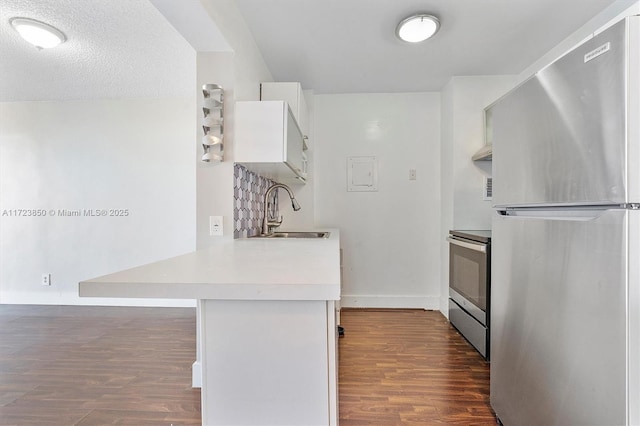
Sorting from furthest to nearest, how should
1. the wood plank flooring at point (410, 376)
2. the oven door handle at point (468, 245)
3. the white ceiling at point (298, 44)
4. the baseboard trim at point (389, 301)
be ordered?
1. the baseboard trim at point (389, 301)
2. the oven door handle at point (468, 245)
3. the white ceiling at point (298, 44)
4. the wood plank flooring at point (410, 376)

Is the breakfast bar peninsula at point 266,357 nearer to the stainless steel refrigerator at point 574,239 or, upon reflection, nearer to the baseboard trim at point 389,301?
the stainless steel refrigerator at point 574,239

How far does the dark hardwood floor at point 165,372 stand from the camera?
153cm

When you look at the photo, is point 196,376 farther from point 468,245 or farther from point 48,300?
point 48,300

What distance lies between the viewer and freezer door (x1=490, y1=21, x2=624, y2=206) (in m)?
0.83

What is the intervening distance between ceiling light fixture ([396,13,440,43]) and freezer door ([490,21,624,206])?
0.89 meters

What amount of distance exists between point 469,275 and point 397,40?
1840mm

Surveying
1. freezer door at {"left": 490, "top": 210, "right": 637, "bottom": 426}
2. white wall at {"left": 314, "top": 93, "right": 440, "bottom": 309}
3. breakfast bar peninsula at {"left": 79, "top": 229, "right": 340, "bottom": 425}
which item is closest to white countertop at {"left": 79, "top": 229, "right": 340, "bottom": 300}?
breakfast bar peninsula at {"left": 79, "top": 229, "right": 340, "bottom": 425}

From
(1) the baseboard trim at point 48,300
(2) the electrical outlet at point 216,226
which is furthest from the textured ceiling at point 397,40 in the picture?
(1) the baseboard trim at point 48,300

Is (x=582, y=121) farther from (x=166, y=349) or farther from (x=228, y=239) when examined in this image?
(x=166, y=349)

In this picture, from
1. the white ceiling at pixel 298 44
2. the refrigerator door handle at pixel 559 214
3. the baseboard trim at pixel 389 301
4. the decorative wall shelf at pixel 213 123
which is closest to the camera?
the refrigerator door handle at pixel 559 214

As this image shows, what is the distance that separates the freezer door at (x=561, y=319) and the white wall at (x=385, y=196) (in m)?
1.73

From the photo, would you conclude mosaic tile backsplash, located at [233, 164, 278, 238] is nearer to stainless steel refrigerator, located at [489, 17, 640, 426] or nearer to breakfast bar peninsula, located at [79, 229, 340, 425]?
breakfast bar peninsula, located at [79, 229, 340, 425]

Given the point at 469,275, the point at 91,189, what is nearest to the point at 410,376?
the point at 469,275

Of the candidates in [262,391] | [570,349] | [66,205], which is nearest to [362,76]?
[570,349]
